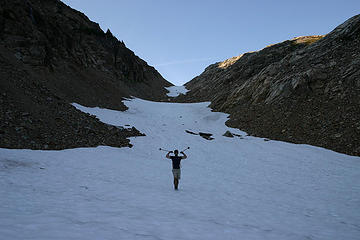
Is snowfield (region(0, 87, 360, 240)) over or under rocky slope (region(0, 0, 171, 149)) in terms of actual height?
under

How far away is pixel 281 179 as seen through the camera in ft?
38.0

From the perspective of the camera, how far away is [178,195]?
26.3 feet

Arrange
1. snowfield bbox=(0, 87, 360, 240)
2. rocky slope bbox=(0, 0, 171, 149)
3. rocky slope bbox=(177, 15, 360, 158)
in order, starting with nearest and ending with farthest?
snowfield bbox=(0, 87, 360, 240), rocky slope bbox=(0, 0, 171, 149), rocky slope bbox=(177, 15, 360, 158)

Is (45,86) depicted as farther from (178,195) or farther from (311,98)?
(311,98)

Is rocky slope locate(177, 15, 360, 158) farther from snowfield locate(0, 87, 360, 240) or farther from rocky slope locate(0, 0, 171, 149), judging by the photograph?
rocky slope locate(0, 0, 171, 149)

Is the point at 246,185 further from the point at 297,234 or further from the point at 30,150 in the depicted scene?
the point at 30,150

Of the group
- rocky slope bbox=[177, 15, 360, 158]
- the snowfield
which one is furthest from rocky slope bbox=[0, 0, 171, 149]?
rocky slope bbox=[177, 15, 360, 158]

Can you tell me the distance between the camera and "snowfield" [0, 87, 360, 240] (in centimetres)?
446

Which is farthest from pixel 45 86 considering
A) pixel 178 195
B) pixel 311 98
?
pixel 311 98

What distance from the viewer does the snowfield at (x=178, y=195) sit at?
14.6 feet

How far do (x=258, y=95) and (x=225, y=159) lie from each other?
63.5 feet

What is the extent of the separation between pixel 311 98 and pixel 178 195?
81.8 feet

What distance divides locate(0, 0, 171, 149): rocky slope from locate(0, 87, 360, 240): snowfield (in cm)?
255

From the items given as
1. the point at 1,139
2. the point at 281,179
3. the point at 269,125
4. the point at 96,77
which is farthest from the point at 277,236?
the point at 96,77
